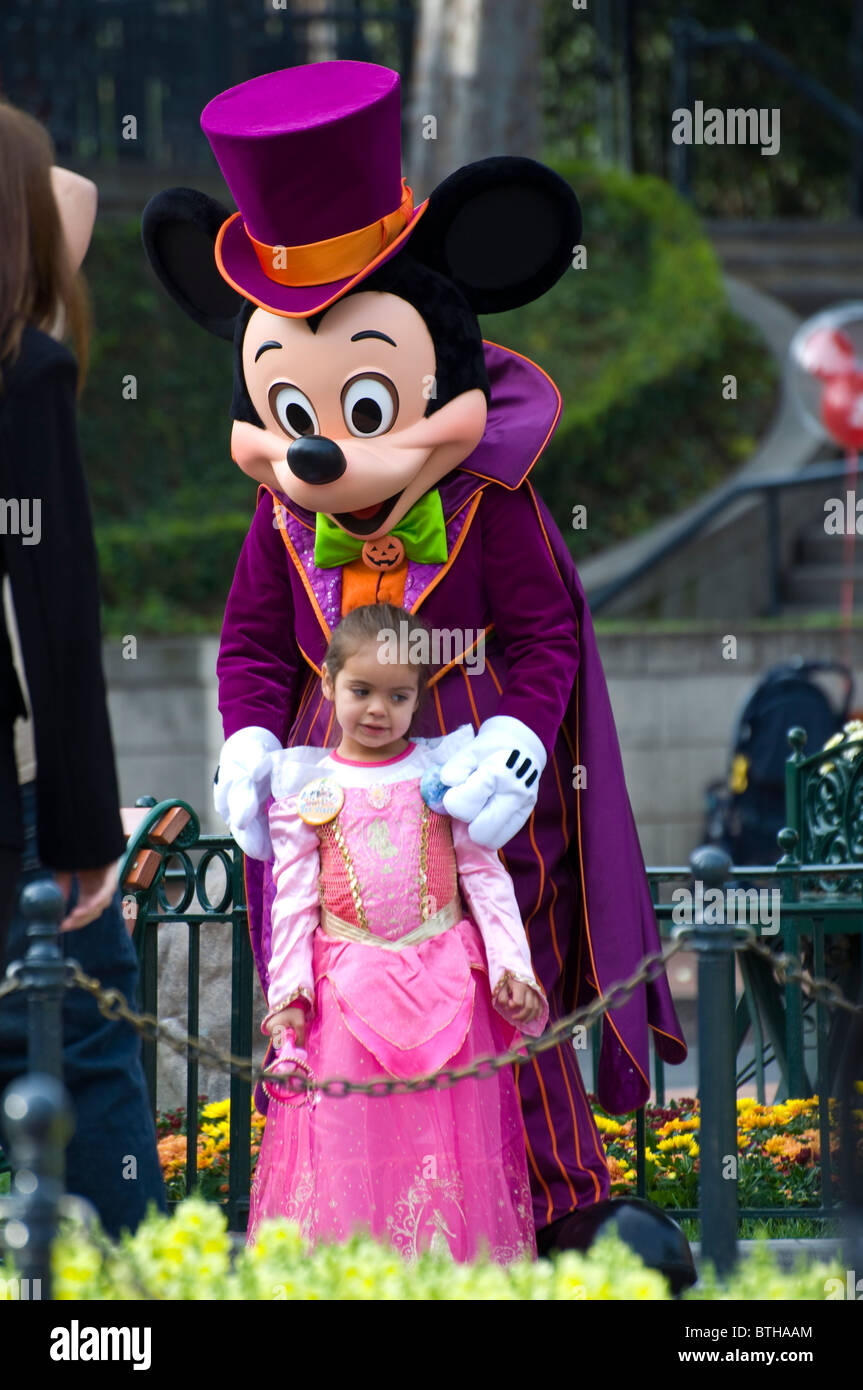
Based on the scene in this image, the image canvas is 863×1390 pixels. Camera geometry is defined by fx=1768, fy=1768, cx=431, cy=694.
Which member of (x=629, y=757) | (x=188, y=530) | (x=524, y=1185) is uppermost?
(x=188, y=530)

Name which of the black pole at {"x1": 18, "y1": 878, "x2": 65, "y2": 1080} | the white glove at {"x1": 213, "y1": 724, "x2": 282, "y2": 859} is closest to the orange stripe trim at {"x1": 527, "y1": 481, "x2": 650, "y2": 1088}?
the white glove at {"x1": 213, "y1": 724, "x2": 282, "y2": 859}

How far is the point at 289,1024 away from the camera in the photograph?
3.44 metres

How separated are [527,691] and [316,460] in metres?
0.65

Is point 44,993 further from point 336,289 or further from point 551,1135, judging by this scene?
point 336,289

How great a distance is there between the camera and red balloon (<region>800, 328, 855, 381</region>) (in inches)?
423

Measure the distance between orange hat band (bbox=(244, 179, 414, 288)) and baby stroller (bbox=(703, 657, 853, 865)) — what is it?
5387 millimetres

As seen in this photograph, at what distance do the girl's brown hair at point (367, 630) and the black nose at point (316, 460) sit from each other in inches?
10.9

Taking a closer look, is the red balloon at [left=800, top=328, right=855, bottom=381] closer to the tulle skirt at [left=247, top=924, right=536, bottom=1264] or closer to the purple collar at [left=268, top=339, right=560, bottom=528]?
the purple collar at [left=268, top=339, right=560, bottom=528]

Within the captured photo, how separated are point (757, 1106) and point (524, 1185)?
1.63m

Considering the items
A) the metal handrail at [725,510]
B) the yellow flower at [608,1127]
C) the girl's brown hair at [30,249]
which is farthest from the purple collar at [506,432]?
the metal handrail at [725,510]
